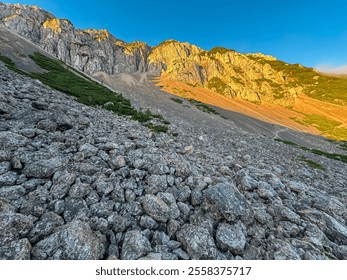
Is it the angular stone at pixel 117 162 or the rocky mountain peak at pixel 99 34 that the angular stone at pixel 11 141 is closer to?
the angular stone at pixel 117 162

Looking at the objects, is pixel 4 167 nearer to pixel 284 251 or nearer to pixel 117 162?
pixel 117 162

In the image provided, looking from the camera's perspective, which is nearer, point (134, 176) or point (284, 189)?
point (134, 176)

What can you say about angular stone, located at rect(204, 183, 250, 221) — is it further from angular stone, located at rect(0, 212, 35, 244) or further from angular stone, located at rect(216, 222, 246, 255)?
angular stone, located at rect(0, 212, 35, 244)

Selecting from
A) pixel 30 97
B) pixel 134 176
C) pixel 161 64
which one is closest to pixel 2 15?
pixel 161 64

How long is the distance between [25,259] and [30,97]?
11181 mm

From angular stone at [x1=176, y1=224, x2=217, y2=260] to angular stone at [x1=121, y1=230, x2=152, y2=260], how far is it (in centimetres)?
99

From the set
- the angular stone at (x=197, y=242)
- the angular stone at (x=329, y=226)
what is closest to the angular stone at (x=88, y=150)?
the angular stone at (x=197, y=242)

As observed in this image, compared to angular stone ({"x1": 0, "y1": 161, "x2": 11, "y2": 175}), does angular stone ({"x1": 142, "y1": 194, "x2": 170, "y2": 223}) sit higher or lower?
lower

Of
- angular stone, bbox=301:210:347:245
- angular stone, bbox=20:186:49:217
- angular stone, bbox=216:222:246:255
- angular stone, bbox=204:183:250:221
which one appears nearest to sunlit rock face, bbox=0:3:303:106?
angular stone, bbox=301:210:347:245

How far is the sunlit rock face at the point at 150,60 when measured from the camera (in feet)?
437

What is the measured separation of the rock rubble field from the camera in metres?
4.86

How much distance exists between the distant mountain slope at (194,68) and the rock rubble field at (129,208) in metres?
97.6

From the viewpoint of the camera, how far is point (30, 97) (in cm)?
1237
